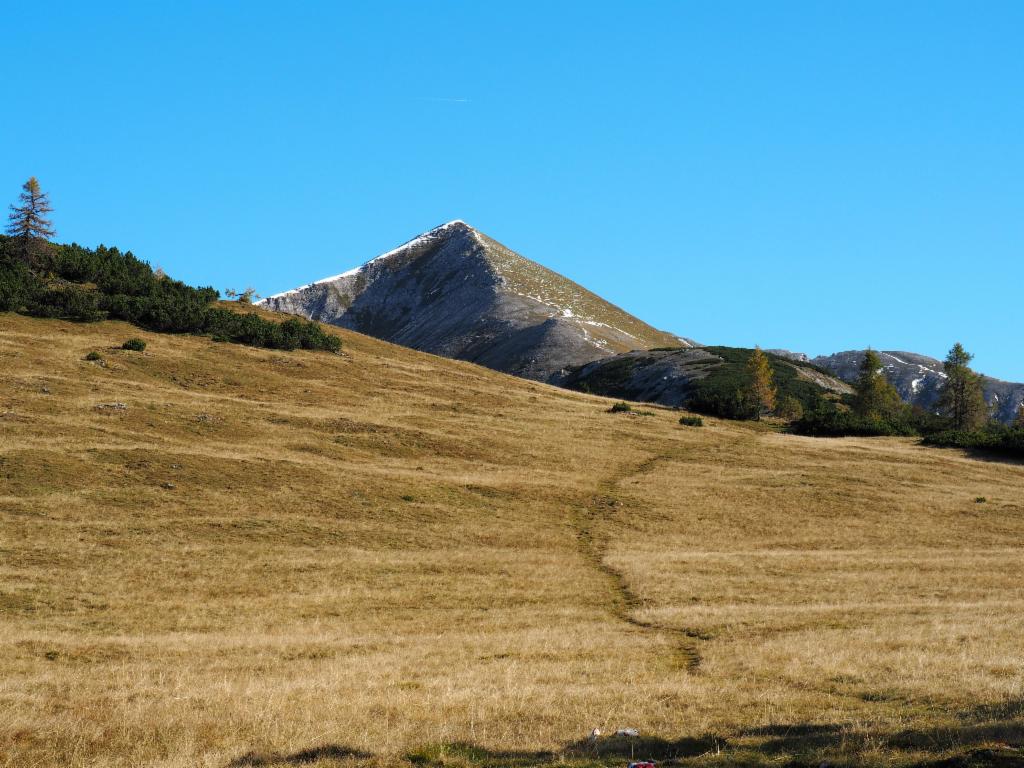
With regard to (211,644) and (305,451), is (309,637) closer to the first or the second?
(211,644)

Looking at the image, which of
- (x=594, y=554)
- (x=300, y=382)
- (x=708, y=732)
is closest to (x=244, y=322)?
(x=300, y=382)

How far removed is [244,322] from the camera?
296 feet

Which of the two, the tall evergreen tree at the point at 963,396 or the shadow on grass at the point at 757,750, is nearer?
the shadow on grass at the point at 757,750

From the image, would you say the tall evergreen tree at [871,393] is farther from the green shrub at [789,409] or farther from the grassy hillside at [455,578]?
the grassy hillside at [455,578]

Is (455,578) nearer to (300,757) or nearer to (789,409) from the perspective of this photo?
(300,757)

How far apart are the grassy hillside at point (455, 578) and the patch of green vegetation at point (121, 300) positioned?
3014 millimetres

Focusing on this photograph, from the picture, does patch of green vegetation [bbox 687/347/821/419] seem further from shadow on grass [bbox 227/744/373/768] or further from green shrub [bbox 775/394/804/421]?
shadow on grass [bbox 227/744/373/768]

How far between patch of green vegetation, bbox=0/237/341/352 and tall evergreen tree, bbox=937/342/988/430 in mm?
68940

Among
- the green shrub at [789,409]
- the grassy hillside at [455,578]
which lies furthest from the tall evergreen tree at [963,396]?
the grassy hillside at [455,578]

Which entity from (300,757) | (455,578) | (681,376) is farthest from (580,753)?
(681,376)

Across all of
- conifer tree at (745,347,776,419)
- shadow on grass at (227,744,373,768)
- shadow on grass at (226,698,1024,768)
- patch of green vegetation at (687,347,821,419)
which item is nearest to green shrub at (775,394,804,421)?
patch of green vegetation at (687,347,821,419)

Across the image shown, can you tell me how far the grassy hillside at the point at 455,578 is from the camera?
15203 millimetres

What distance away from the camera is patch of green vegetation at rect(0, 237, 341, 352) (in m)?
83.9

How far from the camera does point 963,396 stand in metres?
103
